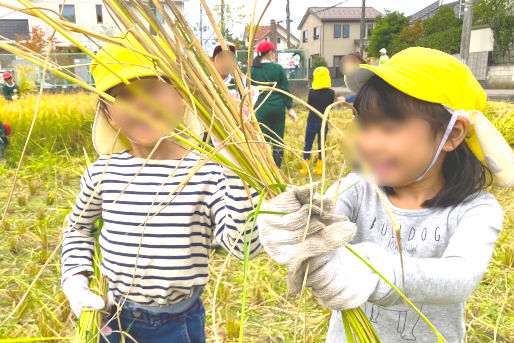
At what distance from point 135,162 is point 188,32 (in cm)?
73

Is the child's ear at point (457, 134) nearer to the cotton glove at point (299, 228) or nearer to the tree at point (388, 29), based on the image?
the cotton glove at point (299, 228)

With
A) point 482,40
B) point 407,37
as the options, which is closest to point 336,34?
point 407,37

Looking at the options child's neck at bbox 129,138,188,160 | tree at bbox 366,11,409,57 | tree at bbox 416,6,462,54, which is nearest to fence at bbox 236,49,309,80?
tree at bbox 416,6,462,54

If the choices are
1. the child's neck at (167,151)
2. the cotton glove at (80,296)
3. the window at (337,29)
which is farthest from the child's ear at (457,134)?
the window at (337,29)

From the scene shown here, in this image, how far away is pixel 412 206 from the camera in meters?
1.17

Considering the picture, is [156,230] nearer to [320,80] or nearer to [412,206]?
[412,206]

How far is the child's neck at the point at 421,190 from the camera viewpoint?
1.16 meters

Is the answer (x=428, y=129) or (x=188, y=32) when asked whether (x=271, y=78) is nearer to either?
(x=428, y=129)

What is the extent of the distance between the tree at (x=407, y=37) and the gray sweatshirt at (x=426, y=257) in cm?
3032

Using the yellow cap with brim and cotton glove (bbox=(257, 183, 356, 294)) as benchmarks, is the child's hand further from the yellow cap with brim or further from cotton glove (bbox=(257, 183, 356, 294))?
the yellow cap with brim

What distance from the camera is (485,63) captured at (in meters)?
21.8

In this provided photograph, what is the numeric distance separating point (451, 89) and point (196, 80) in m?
0.63

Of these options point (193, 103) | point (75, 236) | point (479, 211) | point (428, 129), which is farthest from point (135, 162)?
point (479, 211)

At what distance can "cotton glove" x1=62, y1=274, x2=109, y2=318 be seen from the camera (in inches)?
48.3
